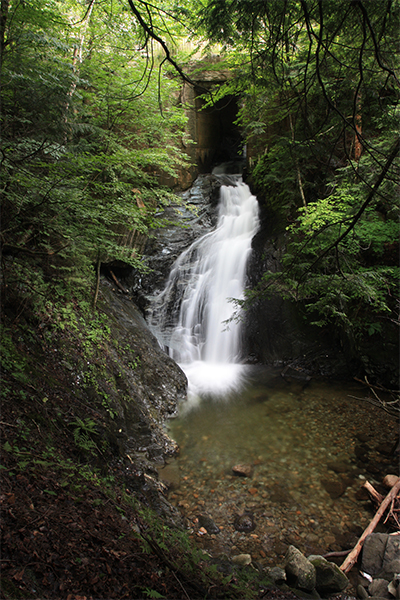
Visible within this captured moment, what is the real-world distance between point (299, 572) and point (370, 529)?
125cm

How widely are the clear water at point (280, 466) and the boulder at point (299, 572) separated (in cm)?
36

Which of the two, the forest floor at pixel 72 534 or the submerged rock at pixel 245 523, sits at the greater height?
the forest floor at pixel 72 534

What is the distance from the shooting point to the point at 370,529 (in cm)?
366

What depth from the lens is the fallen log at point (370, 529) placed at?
327 centimetres

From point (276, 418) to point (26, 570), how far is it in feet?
17.1

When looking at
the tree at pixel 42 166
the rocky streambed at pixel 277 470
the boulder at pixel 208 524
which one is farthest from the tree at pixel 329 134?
the boulder at pixel 208 524

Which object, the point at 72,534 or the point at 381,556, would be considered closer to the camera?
the point at 72,534

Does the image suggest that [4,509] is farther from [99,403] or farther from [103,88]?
[103,88]

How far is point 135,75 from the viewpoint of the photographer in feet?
22.8

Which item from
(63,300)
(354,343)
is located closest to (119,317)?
(63,300)

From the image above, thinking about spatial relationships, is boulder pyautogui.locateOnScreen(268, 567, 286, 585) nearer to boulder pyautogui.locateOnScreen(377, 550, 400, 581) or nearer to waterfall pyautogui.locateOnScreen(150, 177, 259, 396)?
boulder pyautogui.locateOnScreen(377, 550, 400, 581)

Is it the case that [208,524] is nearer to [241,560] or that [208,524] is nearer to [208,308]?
[241,560]

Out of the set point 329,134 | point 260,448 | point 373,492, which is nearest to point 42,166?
point 260,448

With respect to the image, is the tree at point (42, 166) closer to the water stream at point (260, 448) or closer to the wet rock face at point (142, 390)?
the wet rock face at point (142, 390)
